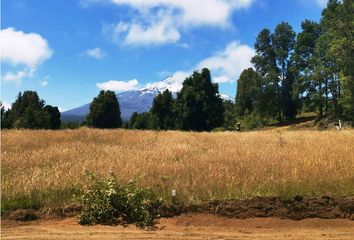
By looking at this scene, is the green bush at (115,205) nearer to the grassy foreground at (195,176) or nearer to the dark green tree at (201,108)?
the grassy foreground at (195,176)

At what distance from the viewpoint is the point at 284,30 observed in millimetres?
79625

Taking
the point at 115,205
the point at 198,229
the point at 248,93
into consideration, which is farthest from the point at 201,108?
the point at 198,229

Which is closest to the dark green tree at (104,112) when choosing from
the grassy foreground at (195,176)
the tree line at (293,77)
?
the tree line at (293,77)

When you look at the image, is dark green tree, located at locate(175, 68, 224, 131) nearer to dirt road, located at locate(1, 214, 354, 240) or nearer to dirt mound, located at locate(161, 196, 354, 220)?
dirt mound, located at locate(161, 196, 354, 220)

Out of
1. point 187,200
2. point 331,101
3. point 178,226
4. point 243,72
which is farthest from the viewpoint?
point 243,72

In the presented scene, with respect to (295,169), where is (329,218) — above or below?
below

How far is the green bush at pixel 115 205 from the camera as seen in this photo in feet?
27.2

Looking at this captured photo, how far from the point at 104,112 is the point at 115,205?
69.4m

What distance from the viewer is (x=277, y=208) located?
345 inches

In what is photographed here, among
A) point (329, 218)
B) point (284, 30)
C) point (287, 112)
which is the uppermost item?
point (284, 30)

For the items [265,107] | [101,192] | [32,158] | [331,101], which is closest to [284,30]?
[265,107]

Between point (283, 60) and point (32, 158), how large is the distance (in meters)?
69.1

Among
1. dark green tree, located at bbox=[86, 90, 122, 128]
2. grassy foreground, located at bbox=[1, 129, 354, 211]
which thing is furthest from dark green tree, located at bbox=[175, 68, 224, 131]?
grassy foreground, located at bbox=[1, 129, 354, 211]

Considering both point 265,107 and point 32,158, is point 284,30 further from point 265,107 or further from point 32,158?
point 32,158
